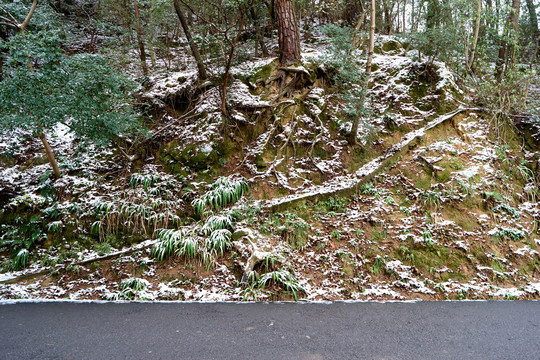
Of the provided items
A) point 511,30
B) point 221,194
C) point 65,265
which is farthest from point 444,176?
point 65,265

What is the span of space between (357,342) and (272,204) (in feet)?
10.1

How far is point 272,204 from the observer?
211 inches

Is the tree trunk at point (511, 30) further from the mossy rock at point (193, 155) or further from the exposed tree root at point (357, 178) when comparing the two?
the mossy rock at point (193, 155)

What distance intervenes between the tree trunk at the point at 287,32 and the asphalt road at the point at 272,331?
19.2ft

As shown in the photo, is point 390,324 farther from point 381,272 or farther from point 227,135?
point 227,135

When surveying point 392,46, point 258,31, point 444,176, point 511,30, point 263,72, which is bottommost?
point 444,176

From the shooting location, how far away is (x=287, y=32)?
6719mm

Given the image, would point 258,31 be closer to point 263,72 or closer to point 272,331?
point 263,72

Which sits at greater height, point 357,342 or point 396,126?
point 396,126

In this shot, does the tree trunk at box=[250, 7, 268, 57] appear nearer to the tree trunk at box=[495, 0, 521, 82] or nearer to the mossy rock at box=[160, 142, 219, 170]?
the mossy rock at box=[160, 142, 219, 170]

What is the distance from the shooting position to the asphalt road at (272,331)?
2490 millimetres

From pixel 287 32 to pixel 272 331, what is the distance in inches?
259

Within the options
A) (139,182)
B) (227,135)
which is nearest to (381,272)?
(227,135)

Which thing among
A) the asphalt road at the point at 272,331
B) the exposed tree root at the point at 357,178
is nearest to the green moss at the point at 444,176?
the exposed tree root at the point at 357,178
